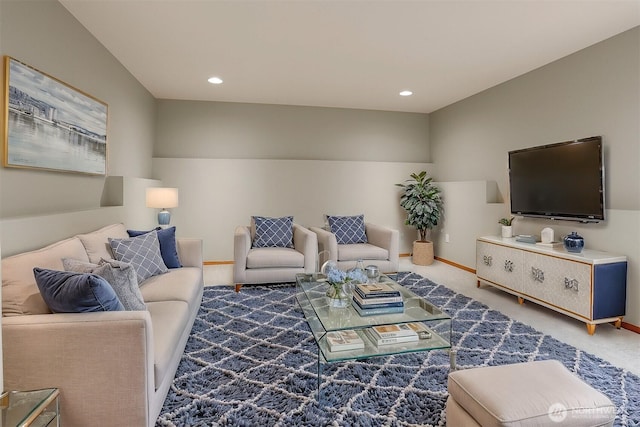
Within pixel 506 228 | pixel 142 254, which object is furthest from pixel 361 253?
pixel 142 254

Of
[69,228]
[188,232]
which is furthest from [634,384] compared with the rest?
[188,232]

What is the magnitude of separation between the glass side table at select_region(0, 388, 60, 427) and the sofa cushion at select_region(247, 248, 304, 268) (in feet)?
8.29

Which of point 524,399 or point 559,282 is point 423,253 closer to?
point 559,282

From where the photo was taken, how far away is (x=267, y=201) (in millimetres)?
5523

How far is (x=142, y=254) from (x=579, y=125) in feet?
14.0

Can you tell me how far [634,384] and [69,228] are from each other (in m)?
3.92

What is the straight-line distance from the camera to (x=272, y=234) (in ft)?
14.4

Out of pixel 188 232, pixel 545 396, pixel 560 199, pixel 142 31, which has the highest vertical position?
pixel 142 31

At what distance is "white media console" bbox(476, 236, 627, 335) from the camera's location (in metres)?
2.86

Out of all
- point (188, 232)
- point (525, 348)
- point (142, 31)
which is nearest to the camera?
point (525, 348)

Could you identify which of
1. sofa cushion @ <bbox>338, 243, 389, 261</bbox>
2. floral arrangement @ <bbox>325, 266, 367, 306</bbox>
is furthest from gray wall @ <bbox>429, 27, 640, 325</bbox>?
floral arrangement @ <bbox>325, 266, 367, 306</bbox>

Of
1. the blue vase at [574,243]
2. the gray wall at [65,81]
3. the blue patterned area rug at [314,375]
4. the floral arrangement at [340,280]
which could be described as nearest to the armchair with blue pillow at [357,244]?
the blue patterned area rug at [314,375]

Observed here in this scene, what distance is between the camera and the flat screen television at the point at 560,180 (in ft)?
10.5

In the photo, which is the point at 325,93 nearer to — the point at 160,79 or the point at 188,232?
the point at 160,79
